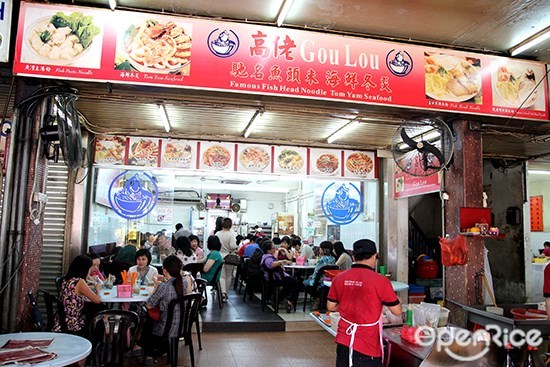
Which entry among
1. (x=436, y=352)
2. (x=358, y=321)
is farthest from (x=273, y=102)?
(x=436, y=352)

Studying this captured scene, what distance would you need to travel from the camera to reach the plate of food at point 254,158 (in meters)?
7.87

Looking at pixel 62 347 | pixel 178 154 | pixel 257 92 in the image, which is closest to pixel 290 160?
pixel 178 154

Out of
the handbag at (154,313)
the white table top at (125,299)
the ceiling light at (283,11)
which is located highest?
the ceiling light at (283,11)

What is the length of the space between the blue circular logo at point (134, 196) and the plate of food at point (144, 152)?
1.06 feet

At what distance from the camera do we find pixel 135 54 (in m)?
4.30

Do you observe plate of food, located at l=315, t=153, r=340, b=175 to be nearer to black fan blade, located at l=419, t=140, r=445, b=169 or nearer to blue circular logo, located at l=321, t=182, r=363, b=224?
blue circular logo, located at l=321, t=182, r=363, b=224

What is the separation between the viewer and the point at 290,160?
804cm

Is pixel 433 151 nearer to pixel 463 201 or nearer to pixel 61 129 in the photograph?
pixel 463 201

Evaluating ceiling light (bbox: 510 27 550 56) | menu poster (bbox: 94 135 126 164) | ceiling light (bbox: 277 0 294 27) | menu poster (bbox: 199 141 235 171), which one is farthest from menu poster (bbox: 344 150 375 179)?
menu poster (bbox: 94 135 126 164)

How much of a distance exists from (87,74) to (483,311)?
495cm

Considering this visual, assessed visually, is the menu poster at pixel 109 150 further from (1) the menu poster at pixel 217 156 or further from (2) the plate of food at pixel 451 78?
(2) the plate of food at pixel 451 78

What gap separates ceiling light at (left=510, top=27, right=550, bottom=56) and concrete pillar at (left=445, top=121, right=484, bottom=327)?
39.5 inches

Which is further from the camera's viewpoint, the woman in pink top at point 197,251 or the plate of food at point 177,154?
the woman in pink top at point 197,251

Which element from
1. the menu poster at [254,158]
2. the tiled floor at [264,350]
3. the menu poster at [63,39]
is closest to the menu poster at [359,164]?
the menu poster at [254,158]
